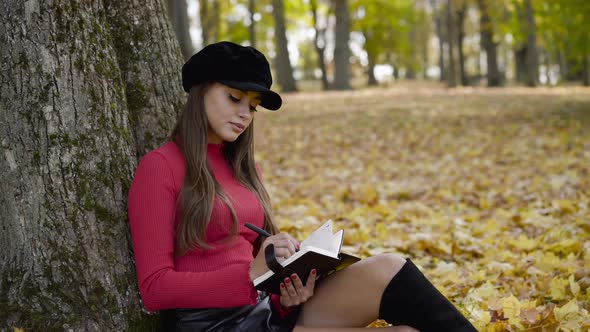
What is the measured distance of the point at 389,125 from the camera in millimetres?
11828

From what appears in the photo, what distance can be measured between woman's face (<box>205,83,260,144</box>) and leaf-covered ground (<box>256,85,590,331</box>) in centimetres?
149

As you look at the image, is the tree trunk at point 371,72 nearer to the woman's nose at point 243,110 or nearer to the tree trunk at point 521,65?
the tree trunk at point 521,65

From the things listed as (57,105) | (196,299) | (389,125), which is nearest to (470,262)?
(196,299)

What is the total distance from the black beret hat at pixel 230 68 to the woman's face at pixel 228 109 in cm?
6

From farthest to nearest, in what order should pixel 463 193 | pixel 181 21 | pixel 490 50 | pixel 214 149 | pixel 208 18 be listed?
1. pixel 208 18
2. pixel 490 50
3. pixel 181 21
4. pixel 463 193
5. pixel 214 149

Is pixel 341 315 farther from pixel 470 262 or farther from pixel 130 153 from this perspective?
pixel 470 262

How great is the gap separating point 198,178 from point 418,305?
3.17 feet

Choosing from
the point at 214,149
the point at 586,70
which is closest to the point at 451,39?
the point at 586,70

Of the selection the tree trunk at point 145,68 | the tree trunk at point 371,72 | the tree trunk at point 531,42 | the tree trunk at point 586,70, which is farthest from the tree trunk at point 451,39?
the tree trunk at point 145,68

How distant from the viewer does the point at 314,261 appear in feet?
7.13

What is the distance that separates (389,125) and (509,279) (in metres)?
8.26

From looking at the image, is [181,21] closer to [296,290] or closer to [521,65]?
[296,290]

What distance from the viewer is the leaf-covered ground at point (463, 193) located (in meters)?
3.49

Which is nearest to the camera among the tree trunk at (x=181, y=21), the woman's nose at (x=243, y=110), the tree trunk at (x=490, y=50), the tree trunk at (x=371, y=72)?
the woman's nose at (x=243, y=110)
